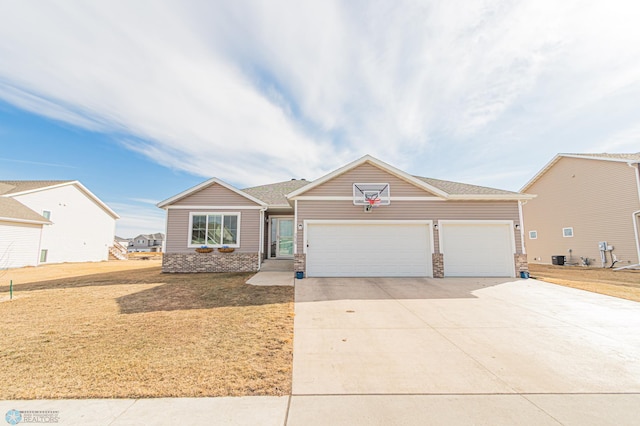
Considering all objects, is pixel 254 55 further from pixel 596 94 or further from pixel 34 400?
pixel 596 94

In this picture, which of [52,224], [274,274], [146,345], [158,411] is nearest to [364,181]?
[274,274]

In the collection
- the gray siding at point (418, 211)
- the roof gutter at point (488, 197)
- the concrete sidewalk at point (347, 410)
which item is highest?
the roof gutter at point (488, 197)

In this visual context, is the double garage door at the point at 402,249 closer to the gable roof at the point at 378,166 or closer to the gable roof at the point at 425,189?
the gable roof at the point at 425,189

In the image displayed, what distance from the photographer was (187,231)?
12.9 m

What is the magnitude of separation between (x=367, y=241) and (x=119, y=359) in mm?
8756

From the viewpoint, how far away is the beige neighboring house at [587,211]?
14484 mm

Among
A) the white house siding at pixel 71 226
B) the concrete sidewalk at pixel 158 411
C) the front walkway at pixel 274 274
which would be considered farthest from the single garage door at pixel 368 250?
the white house siding at pixel 71 226

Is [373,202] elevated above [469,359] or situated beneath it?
elevated above

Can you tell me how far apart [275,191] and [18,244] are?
1650 cm

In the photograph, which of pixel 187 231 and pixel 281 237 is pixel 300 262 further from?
pixel 187 231

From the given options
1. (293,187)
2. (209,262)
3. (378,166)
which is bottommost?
(209,262)

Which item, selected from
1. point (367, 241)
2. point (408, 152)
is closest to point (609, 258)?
point (408, 152)

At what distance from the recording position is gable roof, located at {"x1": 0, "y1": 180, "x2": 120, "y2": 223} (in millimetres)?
19031

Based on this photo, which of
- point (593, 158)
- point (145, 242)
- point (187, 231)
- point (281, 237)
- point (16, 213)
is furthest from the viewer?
point (145, 242)
